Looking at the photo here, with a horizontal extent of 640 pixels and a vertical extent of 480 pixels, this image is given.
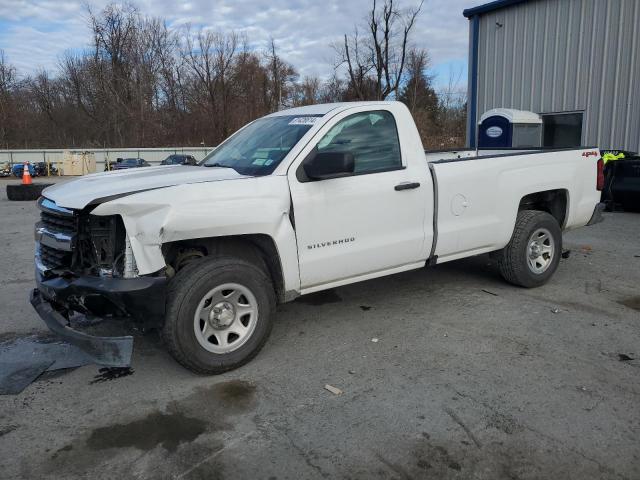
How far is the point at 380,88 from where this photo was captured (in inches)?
1839

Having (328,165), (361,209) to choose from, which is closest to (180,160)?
(361,209)

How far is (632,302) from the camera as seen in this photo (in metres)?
5.22

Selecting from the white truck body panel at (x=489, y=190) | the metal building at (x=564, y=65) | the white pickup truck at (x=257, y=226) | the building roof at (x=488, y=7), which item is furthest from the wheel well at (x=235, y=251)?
the building roof at (x=488, y=7)

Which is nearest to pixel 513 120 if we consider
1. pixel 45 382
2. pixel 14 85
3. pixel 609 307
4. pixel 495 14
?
pixel 495 14

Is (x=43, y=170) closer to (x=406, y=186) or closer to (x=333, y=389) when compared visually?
(x=406, y=186)

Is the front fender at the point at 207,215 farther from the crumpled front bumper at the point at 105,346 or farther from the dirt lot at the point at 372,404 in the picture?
the dirt lot at the point at 372,404

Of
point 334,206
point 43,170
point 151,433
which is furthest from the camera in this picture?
point 43,170

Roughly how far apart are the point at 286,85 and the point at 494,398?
5518 cm

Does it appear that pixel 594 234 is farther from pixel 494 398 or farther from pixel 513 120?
pixel 494 398

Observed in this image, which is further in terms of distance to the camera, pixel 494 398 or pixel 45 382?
pixel 45 382

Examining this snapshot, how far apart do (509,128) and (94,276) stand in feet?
39.6

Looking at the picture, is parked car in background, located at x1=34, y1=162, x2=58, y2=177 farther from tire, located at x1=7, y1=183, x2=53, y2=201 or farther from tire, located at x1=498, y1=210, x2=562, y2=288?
tire, located at x1=498, y1=210, x2=562, y2=288

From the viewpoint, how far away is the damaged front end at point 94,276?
11.1ft

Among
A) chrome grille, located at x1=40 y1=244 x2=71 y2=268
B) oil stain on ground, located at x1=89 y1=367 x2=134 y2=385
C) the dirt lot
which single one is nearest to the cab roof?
the dirt lot
